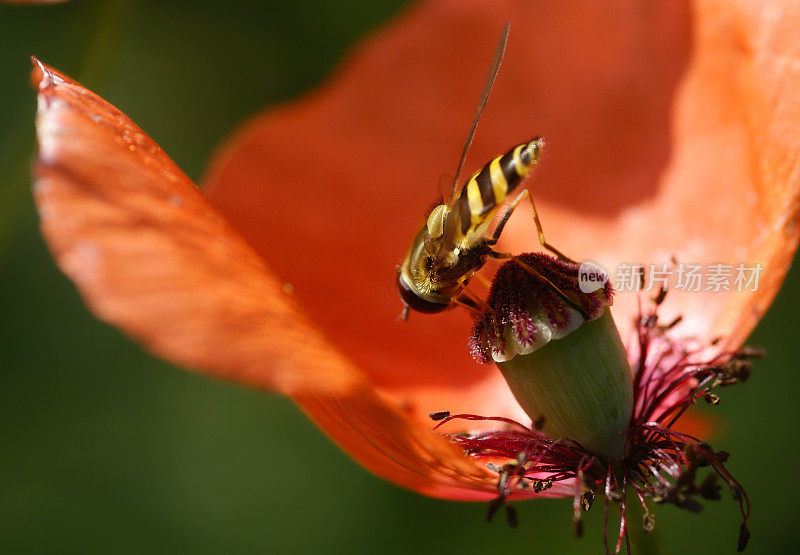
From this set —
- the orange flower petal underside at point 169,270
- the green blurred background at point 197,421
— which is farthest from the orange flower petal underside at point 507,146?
the orange flower petal underside at point 169,270

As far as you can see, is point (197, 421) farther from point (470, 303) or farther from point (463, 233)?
point (463, 233)

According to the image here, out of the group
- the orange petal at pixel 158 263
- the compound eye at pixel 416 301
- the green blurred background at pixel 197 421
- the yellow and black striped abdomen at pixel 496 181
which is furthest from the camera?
the green blurred background at pixel 197 421

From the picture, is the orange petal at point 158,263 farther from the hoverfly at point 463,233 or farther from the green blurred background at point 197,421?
the green blurred background at point 197,421

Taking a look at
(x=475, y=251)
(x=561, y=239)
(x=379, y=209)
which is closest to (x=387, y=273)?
(x=379, y=209)

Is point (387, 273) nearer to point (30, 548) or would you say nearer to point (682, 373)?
point (682, 373)

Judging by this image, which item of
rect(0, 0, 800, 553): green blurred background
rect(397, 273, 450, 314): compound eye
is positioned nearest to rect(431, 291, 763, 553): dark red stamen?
rect(397, 273, 450, 314): compound eye

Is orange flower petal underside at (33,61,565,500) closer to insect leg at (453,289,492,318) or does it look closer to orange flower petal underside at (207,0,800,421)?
insect leg at (453,289,492,318)
